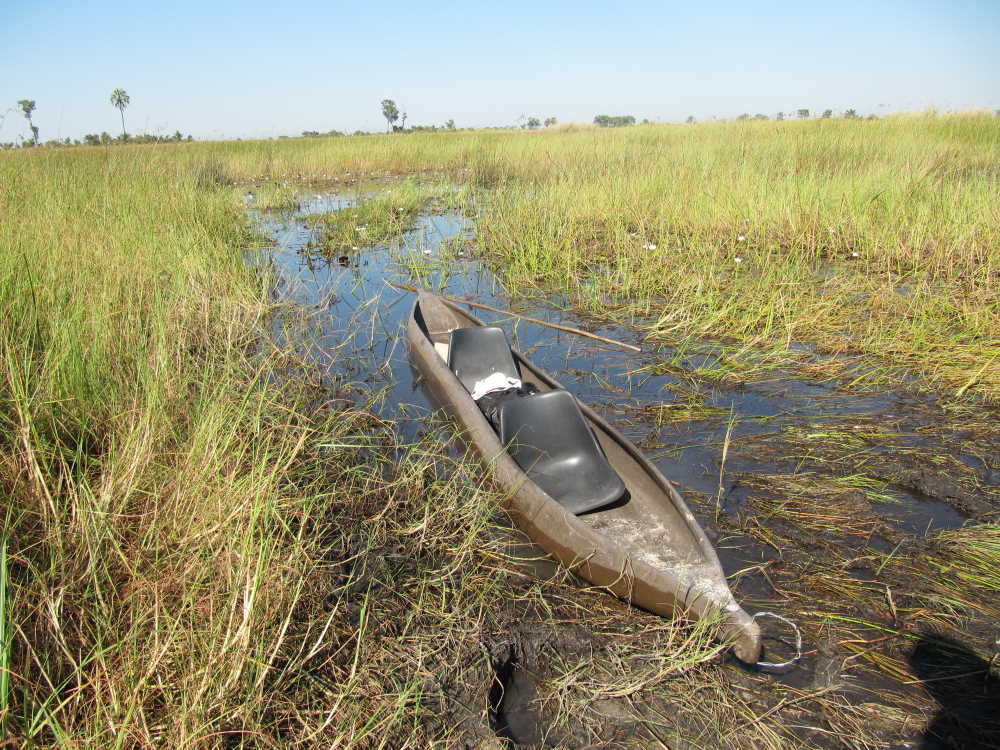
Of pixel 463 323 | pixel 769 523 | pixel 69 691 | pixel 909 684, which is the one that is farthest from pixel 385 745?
pixel 463 323

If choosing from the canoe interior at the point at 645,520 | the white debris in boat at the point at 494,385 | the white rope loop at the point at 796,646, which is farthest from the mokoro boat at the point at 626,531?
the white debris in boat at the point at 494,385

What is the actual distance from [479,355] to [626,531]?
2.63 metres

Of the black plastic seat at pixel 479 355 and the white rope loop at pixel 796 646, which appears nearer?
the white rope loop at pixel 796 646

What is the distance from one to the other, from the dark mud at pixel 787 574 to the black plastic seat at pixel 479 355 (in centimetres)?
52

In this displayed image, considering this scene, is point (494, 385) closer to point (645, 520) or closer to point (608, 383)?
point (608, 383)

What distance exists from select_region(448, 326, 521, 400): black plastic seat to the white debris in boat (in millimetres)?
443

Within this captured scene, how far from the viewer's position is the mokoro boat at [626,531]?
2.68m

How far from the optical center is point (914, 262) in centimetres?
745

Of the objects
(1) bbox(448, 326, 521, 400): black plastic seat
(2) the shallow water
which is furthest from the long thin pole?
(1) bbox(448, 326, 521, 400): black plastic seat

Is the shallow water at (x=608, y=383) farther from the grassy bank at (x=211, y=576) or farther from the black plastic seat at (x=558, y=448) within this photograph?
the grassy bank at (x=211, y=576)

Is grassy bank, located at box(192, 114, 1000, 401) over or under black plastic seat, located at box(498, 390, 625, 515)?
over

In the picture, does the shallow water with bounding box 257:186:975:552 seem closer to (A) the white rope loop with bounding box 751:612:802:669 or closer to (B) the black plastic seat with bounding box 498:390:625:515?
(A) the white rope loop with bounding box 751:612:802:669

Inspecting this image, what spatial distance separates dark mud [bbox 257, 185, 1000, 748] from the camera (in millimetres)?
2348

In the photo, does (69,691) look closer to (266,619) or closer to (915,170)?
(266,619)
